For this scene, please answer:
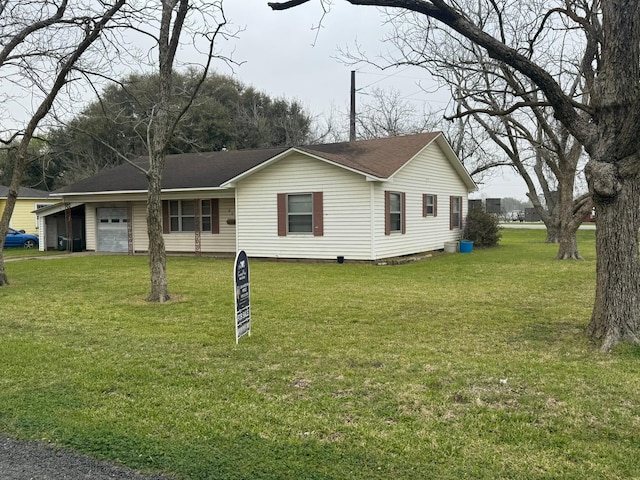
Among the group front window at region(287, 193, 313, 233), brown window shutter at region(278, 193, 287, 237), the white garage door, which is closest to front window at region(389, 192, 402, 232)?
front window at region(287, 193, 313, 233)

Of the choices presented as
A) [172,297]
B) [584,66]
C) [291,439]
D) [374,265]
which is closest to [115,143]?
[374,265]

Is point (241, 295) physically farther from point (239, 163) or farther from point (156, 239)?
point (239, 163)

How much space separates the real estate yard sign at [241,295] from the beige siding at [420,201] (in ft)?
30.6

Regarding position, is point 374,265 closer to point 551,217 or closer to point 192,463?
point 192,463

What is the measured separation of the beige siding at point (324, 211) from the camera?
50.5 ft

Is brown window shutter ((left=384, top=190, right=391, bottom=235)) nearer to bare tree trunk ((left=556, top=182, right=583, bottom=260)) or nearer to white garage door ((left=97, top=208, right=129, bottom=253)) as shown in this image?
bare tree trunk ((left=556, top=182, right=583, bottom=260))

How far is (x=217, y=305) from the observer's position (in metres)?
8.84

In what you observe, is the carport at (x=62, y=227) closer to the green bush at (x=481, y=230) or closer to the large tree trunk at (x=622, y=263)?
the green bush at (x=481, y=230)

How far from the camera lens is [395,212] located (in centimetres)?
1645

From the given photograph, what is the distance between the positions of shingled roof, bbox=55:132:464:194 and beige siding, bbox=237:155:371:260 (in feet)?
1.52

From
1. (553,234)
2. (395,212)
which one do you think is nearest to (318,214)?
(395,212)

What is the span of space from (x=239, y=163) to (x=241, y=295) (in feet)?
49.5

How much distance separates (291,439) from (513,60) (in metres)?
4.87

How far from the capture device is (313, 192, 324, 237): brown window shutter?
15.9 m
